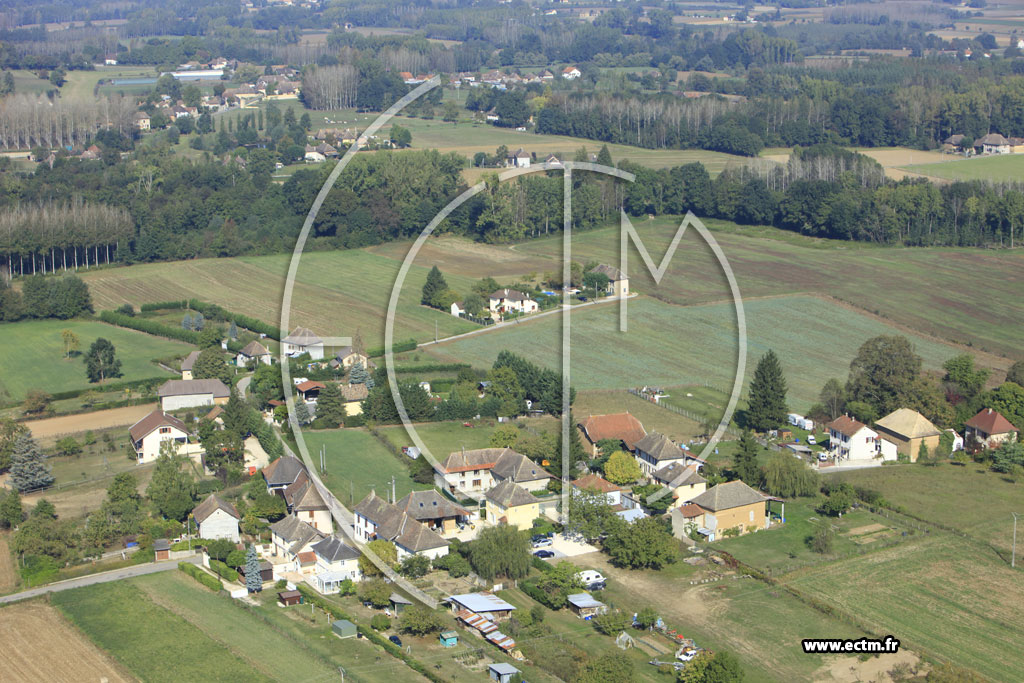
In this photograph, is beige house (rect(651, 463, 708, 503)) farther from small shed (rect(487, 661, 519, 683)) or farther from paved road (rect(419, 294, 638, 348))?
paved road (rect(419, 294, 638, 348))

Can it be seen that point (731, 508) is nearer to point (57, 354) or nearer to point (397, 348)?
point (397, 348)

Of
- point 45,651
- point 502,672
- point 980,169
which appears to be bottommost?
point 45,651

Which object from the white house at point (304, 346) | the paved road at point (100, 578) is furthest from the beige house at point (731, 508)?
the white house at point (304, 346)

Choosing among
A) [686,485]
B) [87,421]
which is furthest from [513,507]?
[87,421]

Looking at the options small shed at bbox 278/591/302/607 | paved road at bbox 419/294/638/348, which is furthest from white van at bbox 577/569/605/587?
paved road at bbox 419/294/638/348

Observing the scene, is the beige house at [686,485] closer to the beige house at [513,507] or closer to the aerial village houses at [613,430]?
the aerial village houses at [613,430]

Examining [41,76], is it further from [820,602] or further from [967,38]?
[820,602]
